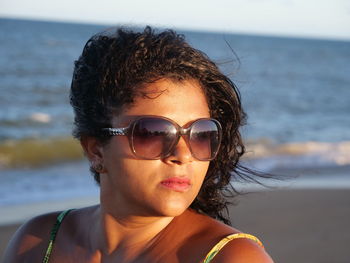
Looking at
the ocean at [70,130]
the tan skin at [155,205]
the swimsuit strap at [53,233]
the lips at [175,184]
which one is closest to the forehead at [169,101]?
the tan skin at [155,205]

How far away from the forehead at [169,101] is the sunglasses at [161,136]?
0.07 feet

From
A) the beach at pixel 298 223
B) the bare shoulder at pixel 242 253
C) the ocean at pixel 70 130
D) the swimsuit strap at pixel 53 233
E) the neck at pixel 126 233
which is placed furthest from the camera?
the ocean at pixel 70 130

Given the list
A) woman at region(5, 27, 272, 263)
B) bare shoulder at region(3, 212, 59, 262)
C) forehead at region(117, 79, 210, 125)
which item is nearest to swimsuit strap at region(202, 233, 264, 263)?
woman at region(5, 27, 272, 263)

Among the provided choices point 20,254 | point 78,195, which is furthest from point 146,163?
point 78,195

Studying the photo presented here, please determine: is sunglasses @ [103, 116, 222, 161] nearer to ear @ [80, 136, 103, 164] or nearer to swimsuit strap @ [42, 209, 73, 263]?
ear @ [80, 136, 103, 164]

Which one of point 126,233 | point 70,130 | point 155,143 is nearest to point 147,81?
point 155,143

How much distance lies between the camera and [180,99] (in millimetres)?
1850

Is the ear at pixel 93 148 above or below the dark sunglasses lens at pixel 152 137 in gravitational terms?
below

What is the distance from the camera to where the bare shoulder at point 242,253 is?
1.70m

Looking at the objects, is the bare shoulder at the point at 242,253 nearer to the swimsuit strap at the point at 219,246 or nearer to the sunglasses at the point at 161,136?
the swimsuit strap at the point at 219,246

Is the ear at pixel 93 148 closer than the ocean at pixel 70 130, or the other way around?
the ear at pixel 93 148

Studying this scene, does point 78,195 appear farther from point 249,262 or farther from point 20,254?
point 249,262

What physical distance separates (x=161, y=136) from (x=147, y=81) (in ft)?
0.60

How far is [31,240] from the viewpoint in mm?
2266
